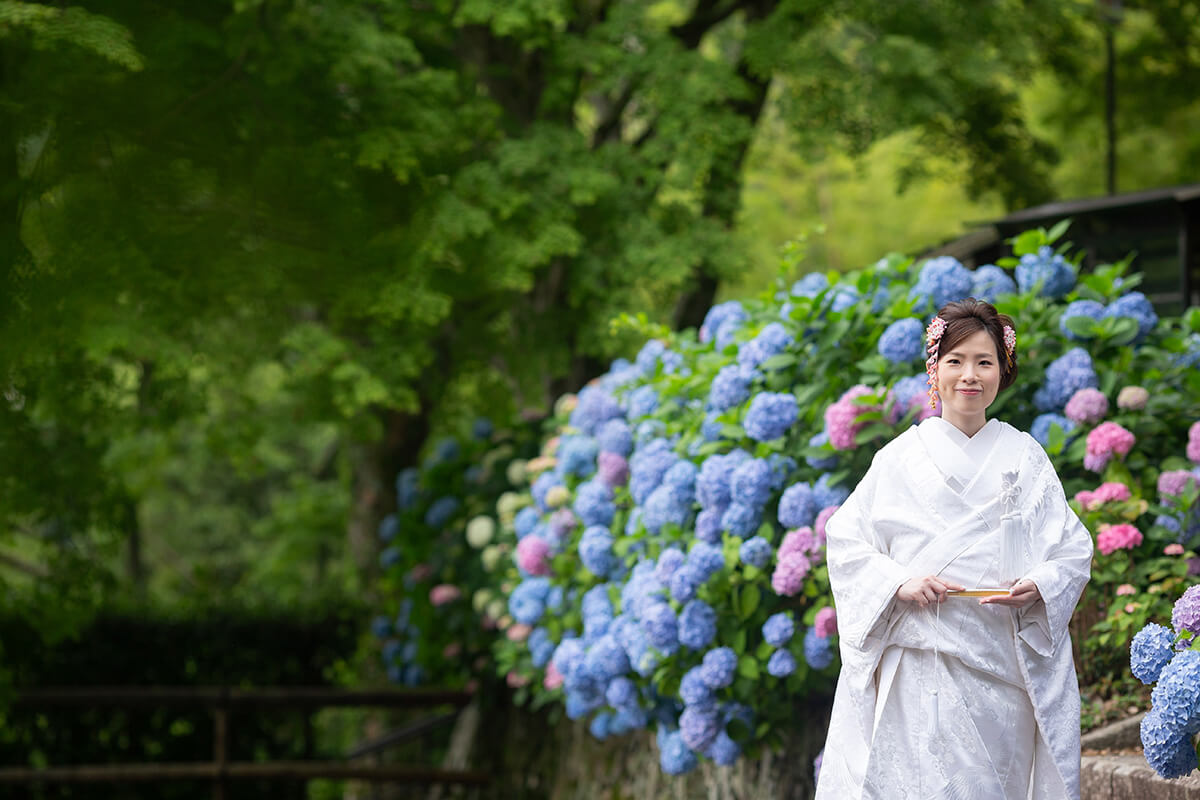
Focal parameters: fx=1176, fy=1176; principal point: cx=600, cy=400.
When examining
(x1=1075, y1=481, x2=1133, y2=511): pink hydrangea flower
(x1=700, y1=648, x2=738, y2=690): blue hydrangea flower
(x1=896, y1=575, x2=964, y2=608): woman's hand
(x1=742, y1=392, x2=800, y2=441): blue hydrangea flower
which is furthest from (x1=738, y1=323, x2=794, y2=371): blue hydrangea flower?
(x1=896, y1=575, x2=964, y2=608): woman's hand

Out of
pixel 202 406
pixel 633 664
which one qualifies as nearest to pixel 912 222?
pixel 202 406

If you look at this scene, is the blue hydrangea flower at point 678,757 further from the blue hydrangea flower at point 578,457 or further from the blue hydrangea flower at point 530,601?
the blue hydrangea flower at point 578,457

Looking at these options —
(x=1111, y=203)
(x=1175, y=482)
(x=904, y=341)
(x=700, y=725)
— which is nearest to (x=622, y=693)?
(x=700, y=725)

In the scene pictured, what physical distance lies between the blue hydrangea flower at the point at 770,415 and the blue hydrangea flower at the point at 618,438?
1.21 meters

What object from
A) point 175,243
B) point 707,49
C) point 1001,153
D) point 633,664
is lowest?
point 633,664

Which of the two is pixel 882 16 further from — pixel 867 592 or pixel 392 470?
pixel 867 592

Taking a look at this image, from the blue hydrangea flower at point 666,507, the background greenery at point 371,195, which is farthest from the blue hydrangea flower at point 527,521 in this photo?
the blue hydrangea flower at point 666,507

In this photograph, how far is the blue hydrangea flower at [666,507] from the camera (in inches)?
163

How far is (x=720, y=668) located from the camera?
3814mm

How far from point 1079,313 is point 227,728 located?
188 inches

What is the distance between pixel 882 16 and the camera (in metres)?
7.09

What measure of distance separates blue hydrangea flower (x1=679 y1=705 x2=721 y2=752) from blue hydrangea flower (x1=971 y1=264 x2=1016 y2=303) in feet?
5.37

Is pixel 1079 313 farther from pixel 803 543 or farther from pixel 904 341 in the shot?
pixel 803 543

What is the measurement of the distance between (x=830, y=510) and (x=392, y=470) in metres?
4.81
